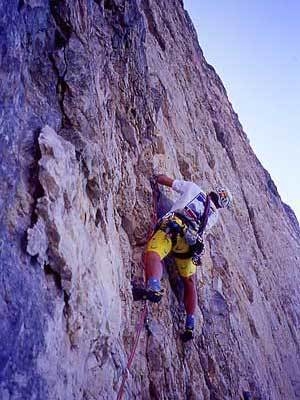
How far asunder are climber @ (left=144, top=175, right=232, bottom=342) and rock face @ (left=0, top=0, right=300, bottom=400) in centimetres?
22

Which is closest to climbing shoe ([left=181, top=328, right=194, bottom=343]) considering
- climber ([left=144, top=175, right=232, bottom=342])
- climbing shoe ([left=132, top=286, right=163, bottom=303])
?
climber ([left=144, top=175, right=232, bottom=342])

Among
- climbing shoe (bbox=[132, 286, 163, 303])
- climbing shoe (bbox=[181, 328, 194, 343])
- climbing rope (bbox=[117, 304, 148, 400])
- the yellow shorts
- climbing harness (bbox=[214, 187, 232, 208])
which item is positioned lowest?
climbing shoe (bbox=[181, 328, 194, 343])

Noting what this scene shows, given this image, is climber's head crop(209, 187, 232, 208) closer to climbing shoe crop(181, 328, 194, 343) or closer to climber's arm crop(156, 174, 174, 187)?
climber's arm crop(156, 174, 174, 187)

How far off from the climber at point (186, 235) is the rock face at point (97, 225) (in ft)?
0.73

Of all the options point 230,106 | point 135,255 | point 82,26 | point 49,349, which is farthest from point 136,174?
point 230,106

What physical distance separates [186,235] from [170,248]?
11.5 inches

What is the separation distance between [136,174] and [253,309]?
5381mm

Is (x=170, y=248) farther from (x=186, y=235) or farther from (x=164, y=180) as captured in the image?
(x=164, y=180)

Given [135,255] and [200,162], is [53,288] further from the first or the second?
[200,162]

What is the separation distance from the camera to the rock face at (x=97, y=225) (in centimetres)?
293

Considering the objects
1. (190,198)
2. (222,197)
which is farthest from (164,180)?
(222,197)

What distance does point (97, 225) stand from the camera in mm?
4227

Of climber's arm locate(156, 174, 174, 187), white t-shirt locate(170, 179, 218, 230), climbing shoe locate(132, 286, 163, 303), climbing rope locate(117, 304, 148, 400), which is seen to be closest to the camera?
climbing rope locate(117, 304, 148, 400)

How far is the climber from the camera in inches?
219
